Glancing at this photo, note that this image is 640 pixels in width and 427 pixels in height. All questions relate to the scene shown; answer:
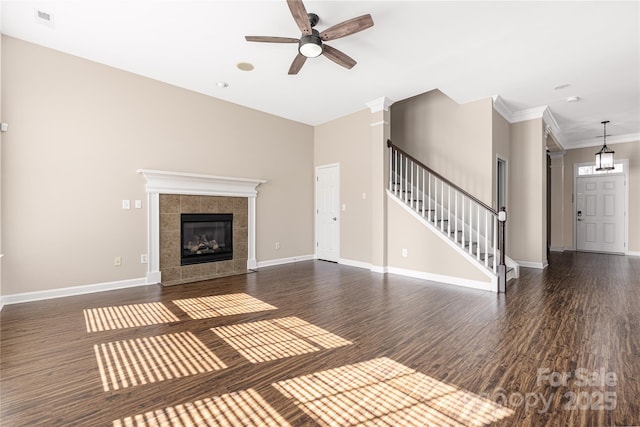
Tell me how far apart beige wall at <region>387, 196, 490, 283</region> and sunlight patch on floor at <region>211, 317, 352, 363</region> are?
262 cm

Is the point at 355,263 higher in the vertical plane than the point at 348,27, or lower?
lower

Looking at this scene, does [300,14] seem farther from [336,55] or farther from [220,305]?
[220,305]

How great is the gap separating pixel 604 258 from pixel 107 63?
10.4 meters

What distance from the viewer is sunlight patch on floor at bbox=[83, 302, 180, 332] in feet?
9.53

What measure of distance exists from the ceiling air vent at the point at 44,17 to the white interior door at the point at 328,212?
462 cm

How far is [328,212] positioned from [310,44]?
389cm

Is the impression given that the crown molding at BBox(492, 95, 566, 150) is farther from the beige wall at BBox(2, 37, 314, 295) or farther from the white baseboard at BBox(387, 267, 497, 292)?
the beige wall at BBox(2, 37, 314, 295)

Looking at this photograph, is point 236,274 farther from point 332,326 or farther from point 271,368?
point 271,368

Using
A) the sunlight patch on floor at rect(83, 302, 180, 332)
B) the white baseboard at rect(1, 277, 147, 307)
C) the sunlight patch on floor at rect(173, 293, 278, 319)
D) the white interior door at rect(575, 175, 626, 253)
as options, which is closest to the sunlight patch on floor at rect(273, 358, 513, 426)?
the sunlight patch on floor at rect(173, 293, 278, 319)

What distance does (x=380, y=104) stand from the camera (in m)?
5.26

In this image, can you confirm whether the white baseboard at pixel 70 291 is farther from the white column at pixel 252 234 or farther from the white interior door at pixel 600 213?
the white interior door at pixel 600 213

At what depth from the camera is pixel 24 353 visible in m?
2.32

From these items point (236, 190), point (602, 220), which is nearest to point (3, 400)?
point (236, 190)

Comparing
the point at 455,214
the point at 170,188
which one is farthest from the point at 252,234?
the point at 455,214
